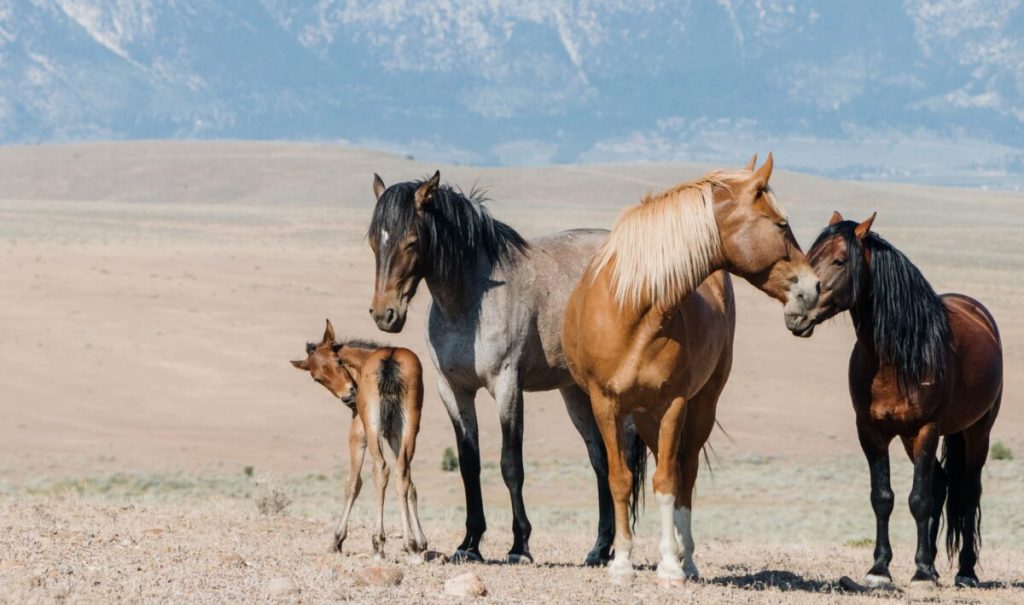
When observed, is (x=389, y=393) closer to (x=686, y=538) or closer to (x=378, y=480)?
(x=378, y=480)

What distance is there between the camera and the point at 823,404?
113ft

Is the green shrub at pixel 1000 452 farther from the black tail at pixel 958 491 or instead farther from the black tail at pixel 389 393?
the black tail at pixel 389 393

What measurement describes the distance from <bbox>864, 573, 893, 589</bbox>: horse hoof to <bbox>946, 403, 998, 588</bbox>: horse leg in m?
1.39

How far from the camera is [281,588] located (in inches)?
→ 326

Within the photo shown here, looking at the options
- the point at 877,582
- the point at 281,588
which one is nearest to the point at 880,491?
the point at 877,582

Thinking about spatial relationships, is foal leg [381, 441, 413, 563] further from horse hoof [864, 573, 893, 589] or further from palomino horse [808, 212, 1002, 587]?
horse hoof [864, 573, 893, 589]

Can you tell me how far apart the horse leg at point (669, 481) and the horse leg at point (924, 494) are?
1.98 m

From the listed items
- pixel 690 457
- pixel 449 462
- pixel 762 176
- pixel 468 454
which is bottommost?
pixel 449 462

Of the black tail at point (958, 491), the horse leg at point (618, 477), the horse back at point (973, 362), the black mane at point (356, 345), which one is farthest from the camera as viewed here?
the black tail at point (958, 491)

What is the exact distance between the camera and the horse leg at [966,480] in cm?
1152

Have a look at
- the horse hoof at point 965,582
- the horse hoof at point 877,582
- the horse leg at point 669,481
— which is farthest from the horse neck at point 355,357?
the horse hoof at point 965,582

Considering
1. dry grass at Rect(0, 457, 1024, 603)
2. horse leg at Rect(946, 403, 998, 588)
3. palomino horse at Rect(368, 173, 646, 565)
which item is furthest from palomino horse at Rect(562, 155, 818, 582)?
horse leg at Rect(946, 403, 998, 588)

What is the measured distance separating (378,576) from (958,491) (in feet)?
16.3

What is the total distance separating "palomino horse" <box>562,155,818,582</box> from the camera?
9.10 metres
